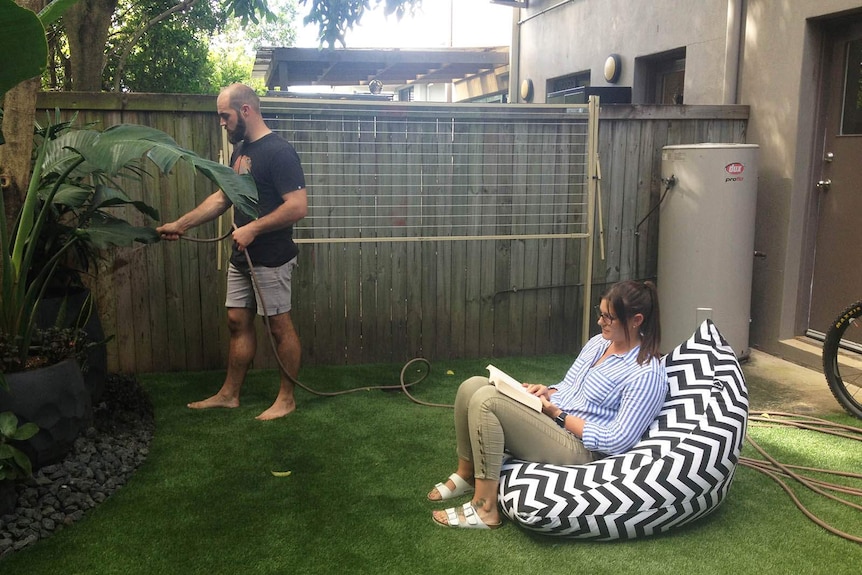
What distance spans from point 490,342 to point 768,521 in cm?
276

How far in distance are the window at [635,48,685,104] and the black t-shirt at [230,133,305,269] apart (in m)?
4.21

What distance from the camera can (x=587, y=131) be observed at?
5262mm

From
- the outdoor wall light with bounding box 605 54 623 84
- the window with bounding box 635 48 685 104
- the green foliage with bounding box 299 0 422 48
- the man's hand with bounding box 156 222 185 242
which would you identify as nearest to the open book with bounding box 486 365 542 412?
the man's hand with bounding box 156 222 185 242

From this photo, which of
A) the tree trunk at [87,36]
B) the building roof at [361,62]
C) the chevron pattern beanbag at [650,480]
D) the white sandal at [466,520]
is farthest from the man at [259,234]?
the building roof at [361,62]

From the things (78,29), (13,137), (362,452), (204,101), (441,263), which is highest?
(78,29)

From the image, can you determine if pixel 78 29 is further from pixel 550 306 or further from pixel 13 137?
pixel 550 306

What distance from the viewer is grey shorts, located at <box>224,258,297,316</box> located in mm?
4246

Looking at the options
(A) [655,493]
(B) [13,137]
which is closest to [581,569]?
(A) [655,493]

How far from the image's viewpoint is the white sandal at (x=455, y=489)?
320 cm

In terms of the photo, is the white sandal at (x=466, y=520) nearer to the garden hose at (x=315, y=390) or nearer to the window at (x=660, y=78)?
the garden hose at (x=315, y=390)

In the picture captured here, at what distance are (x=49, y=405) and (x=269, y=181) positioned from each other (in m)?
1.60

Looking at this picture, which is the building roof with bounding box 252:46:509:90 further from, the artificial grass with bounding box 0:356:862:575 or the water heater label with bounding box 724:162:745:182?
the artificial grass with bounding box 0:356:862:575

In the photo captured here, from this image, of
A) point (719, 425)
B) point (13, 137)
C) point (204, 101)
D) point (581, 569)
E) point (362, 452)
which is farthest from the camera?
point (204, 101)

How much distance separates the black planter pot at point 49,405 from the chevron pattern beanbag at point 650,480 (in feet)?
5.93
